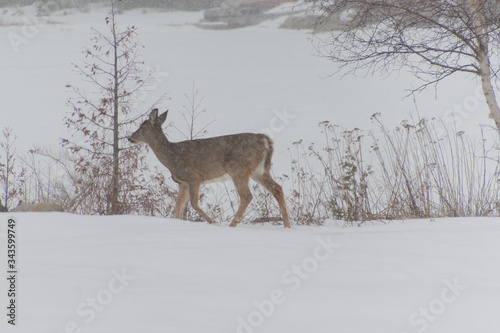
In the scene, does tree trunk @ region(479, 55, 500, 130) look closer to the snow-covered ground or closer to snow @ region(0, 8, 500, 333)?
snow @ region(0, 8, 500, 333)

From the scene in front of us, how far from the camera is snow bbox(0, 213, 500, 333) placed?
319 centimetres

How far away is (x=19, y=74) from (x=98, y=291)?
2487 centimetres

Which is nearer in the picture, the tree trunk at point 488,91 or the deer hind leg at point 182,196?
the deer hind leg at point 182,196

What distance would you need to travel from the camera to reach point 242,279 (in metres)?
3.97

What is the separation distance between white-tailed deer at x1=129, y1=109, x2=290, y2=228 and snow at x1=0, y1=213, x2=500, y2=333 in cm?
192

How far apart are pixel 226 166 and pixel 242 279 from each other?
3827 mm

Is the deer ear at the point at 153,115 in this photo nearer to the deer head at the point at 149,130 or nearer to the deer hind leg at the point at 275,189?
the deer head at the point at 149,130

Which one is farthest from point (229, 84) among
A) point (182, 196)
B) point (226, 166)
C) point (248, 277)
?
point (248, 277)

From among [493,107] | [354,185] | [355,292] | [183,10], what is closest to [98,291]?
[355,292]

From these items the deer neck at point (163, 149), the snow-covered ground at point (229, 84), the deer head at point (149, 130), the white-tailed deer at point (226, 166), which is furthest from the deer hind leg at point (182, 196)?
the snow-covered ground at point (229, 84)

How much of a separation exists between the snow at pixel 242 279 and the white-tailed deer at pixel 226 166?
6.31 feet

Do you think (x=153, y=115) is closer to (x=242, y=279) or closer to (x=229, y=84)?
(x=242, y=279)

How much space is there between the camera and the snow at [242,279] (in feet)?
10.5

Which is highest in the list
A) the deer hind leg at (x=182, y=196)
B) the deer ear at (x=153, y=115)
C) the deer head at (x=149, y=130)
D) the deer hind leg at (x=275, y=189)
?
the deer ear at (x=153, y=115)
